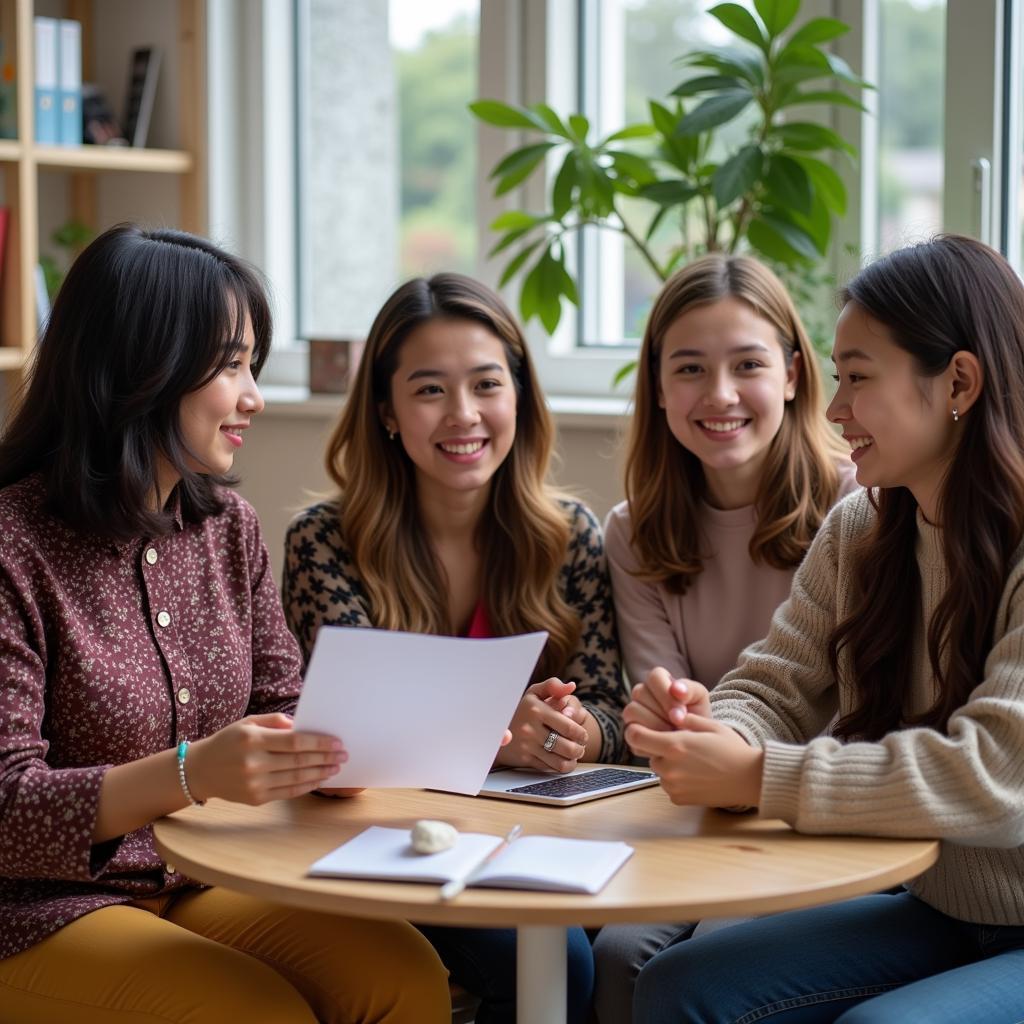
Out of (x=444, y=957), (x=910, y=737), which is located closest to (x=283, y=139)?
(x=444, y=957)

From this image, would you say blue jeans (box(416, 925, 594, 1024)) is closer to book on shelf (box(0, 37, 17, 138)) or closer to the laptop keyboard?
the laptop keyboard

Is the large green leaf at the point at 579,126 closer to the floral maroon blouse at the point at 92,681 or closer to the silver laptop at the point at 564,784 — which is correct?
the floral maroon blouse at the point at 92,681

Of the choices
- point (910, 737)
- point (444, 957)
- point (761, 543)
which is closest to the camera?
point (910, 737)

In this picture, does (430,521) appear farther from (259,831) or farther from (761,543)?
(259,831)

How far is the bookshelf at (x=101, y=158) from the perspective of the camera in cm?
350

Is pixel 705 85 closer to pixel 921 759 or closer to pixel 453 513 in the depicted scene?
pixel 453 513

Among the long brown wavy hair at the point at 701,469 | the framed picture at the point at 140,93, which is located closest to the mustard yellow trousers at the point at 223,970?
the long brown wavy hair at the point at 701,469

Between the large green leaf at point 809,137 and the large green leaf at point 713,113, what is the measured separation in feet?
0.31

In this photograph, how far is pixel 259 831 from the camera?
1.58m

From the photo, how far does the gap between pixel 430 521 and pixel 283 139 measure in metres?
1.91

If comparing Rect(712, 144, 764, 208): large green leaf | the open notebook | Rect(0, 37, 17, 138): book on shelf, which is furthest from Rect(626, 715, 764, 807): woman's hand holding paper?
Rect(0, 37, 17, 138): book on shelf

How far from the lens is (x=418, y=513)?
248 centimetres

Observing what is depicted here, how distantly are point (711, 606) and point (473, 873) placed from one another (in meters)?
1.08

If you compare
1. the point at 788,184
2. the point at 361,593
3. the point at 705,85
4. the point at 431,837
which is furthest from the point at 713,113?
the point at 431,837
